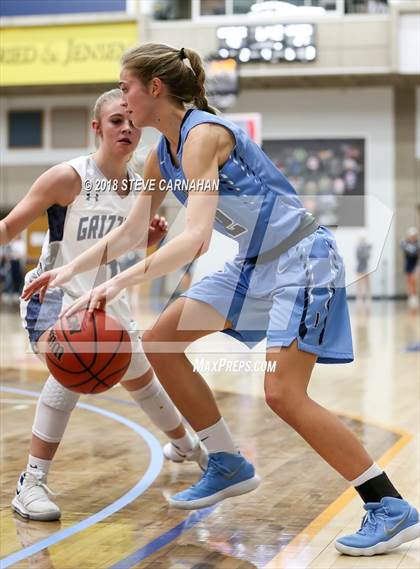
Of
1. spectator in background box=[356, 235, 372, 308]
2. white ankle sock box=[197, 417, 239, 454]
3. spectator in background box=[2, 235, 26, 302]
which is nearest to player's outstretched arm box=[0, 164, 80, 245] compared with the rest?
white ankle sock box=[197, 417, 239, 454]

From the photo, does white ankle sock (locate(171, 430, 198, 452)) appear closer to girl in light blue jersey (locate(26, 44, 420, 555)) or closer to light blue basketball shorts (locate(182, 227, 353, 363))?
girl in light blue jersey (locate(26, 44, 420, 555))

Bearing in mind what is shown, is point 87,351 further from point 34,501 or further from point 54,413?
point 34,501

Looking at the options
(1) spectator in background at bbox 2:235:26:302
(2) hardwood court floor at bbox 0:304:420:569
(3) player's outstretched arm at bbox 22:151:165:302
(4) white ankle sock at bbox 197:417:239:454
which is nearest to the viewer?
(2) hardwood court floor at bbox 0:304:420:569

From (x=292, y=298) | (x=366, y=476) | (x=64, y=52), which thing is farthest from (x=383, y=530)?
(x=64, y=52)

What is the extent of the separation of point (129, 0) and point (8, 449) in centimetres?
1874

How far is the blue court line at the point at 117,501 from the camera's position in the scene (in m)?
3.34

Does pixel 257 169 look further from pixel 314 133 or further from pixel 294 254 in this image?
pixel 314 133

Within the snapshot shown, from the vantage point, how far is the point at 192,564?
324cm

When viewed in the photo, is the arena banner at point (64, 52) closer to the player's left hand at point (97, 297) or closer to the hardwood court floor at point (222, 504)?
A: the hardwood court floor at point (222, 504)

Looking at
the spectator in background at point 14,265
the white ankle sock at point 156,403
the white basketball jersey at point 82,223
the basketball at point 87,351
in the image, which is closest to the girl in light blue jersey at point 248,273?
the basketball at point 87,351

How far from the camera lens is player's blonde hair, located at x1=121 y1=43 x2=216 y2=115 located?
3363 millimetres

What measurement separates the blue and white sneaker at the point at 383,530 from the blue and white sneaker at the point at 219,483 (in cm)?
59

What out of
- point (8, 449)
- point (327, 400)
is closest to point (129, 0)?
point (327, 400)

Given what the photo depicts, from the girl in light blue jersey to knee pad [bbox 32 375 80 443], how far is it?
542 millimetres
